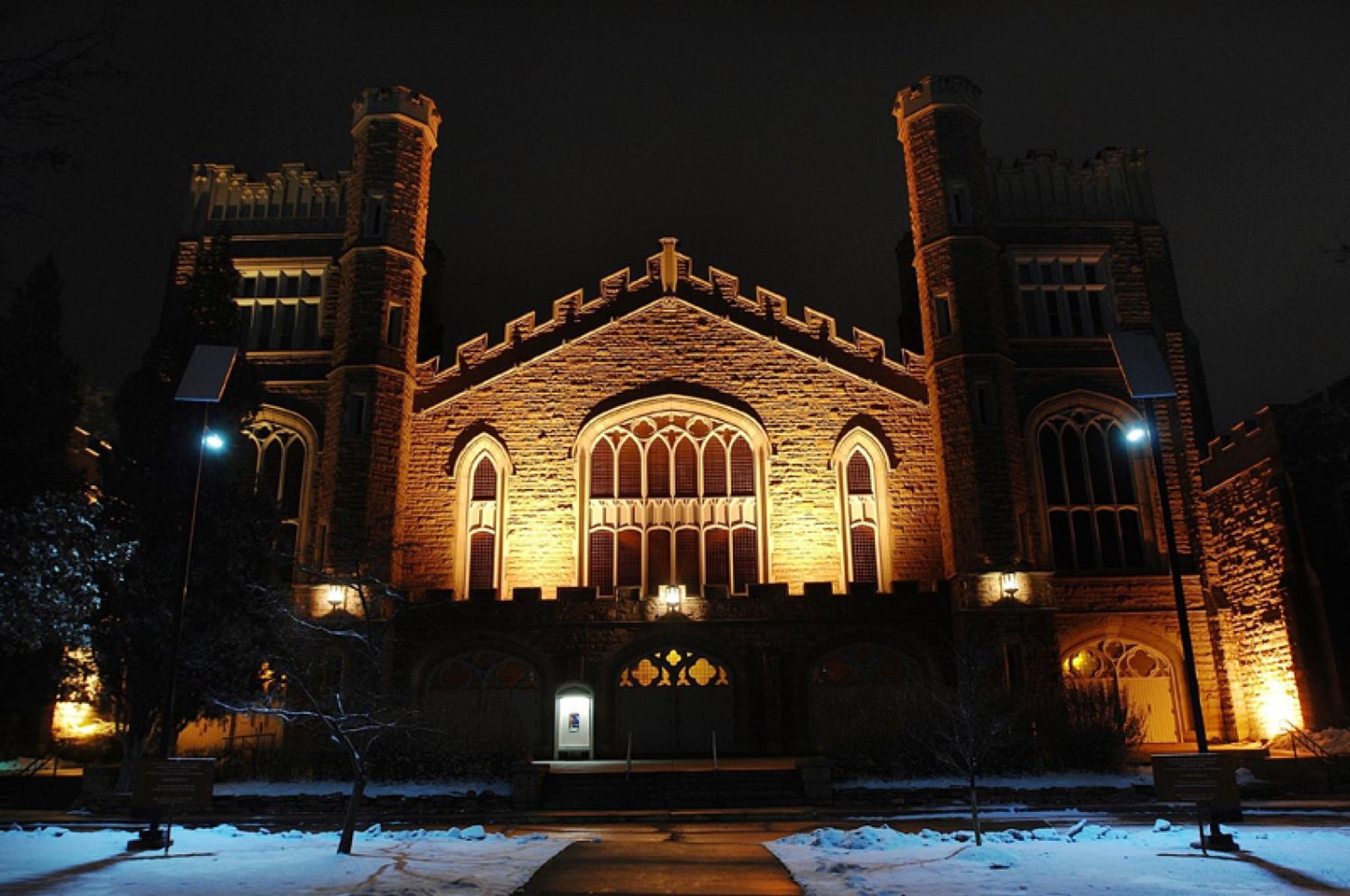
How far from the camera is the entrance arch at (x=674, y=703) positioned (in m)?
22.4

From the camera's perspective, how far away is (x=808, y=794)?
708 inches

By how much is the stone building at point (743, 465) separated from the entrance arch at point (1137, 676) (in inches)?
3.1

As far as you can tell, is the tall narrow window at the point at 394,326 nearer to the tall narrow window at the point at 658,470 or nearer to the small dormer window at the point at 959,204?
the tall narrow window at the point at 658,470

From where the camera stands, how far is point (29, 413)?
14.9 meters

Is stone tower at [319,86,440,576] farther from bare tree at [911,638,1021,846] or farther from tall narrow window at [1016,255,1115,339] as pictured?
tall narrow window at [1016,255,1115,339]

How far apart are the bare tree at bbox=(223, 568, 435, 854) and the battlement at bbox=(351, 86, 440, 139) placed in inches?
503

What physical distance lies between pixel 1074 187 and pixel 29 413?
26.1 meters

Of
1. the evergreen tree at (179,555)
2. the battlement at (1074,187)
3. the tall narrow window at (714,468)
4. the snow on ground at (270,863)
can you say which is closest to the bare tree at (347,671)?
the snow on ground at (270,863)

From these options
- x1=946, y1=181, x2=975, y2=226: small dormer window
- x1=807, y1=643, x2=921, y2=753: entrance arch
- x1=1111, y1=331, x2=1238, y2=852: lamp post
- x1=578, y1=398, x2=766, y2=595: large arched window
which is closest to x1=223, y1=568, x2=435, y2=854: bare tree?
x1=578, y1=398, x2=766, y2=595: large arched window

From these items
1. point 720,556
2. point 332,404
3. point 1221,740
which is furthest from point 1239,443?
point 332,404

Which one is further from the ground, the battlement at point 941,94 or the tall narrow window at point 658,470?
the battlement at point 941,94

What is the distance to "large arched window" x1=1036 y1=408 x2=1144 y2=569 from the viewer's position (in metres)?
25.6

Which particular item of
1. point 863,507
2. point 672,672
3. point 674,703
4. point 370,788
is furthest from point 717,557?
point 370,788

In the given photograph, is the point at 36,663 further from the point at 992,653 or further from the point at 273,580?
the point at 992,653
